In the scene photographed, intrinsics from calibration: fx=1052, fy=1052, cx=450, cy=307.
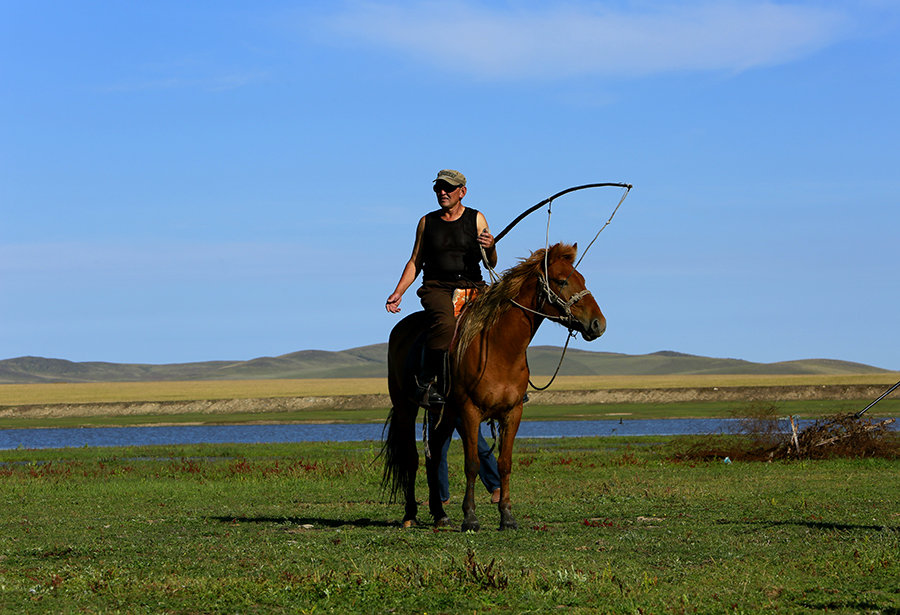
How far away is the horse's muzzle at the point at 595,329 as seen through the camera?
12.2 m

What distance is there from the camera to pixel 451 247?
525 inches

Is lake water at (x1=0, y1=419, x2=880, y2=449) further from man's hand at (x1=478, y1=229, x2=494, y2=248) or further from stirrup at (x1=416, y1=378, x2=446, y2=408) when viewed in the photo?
man's hand at (x1=478, y1=229, x2=494, y2=248)

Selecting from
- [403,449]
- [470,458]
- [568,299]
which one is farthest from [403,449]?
[568,299]

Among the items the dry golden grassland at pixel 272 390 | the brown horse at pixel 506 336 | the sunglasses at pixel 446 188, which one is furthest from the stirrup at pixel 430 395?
the dry golden grassland at pixel 272 390

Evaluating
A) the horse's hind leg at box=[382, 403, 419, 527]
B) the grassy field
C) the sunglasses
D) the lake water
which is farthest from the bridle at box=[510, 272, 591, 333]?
the lake water

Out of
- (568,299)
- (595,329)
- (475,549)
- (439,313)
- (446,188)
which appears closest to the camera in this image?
(475,549)

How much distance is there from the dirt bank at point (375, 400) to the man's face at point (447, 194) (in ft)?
229

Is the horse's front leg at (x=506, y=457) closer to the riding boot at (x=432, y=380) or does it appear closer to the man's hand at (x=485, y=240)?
the riding boot at (x=432, y=380)

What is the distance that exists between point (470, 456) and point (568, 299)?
7.46 feet

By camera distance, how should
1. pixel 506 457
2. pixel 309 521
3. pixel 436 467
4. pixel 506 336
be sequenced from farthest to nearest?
1. pixel 309 521
2. pixel 436 467
3. pixel 506 457
4. pixel 506 336

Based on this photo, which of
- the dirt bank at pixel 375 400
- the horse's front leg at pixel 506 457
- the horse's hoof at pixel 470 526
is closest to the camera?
the horse's front leg at pixel 506 457

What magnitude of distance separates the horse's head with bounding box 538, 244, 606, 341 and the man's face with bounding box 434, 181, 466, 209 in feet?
4.66

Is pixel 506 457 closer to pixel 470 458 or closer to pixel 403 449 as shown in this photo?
pixel 470 458

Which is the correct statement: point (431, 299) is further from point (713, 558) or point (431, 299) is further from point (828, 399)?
point (828, 399)
